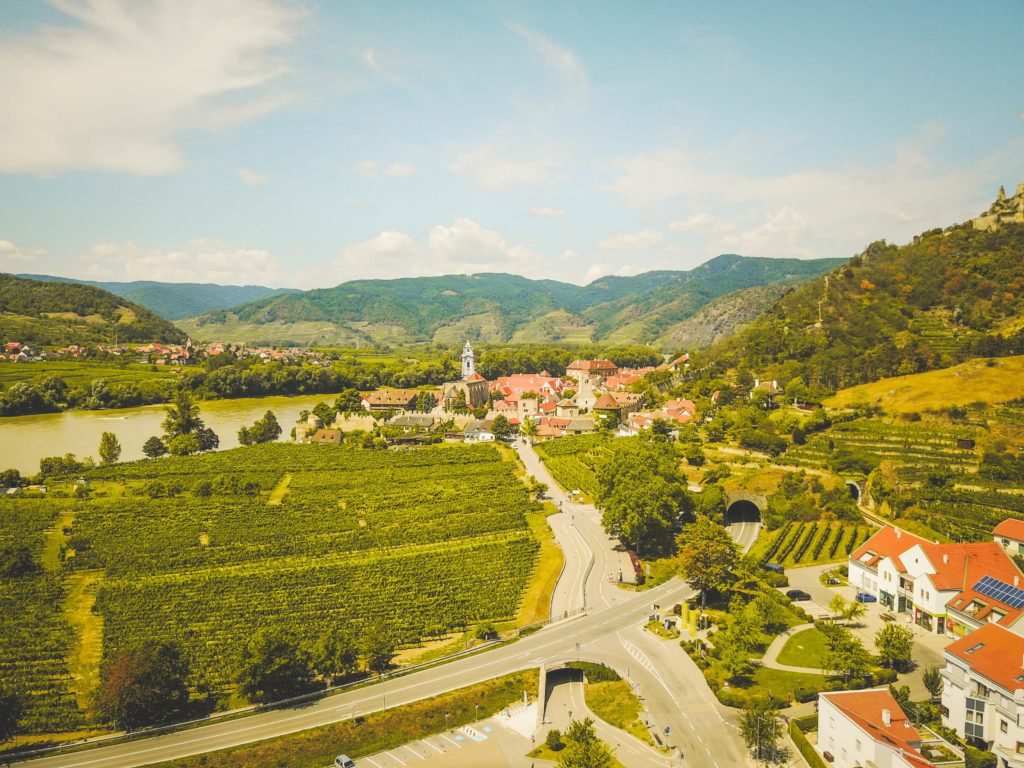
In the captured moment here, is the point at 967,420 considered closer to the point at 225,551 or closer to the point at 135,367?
the point at 225,551

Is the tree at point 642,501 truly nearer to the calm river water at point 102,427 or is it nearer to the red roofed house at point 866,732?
the red roofed house at point 866,732

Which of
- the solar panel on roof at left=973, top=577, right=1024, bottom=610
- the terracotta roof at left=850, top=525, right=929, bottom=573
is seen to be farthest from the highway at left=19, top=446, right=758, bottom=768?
the solar panel on roof at left=973, top=577, right=1024, bottom=610

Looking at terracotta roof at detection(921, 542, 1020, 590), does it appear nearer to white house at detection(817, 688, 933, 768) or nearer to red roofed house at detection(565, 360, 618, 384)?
white house at detection(817, 688, 933, 768)

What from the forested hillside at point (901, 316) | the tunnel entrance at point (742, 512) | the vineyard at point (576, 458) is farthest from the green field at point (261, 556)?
the forested hillside at point (901, 316)

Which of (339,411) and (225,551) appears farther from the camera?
(339,411)

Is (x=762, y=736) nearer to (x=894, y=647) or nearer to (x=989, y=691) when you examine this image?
(x=989, y=691)

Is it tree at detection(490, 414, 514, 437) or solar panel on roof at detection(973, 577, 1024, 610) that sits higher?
tree at detection(490, 414, 514, 437)

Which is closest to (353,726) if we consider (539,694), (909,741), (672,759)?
(539,694)
